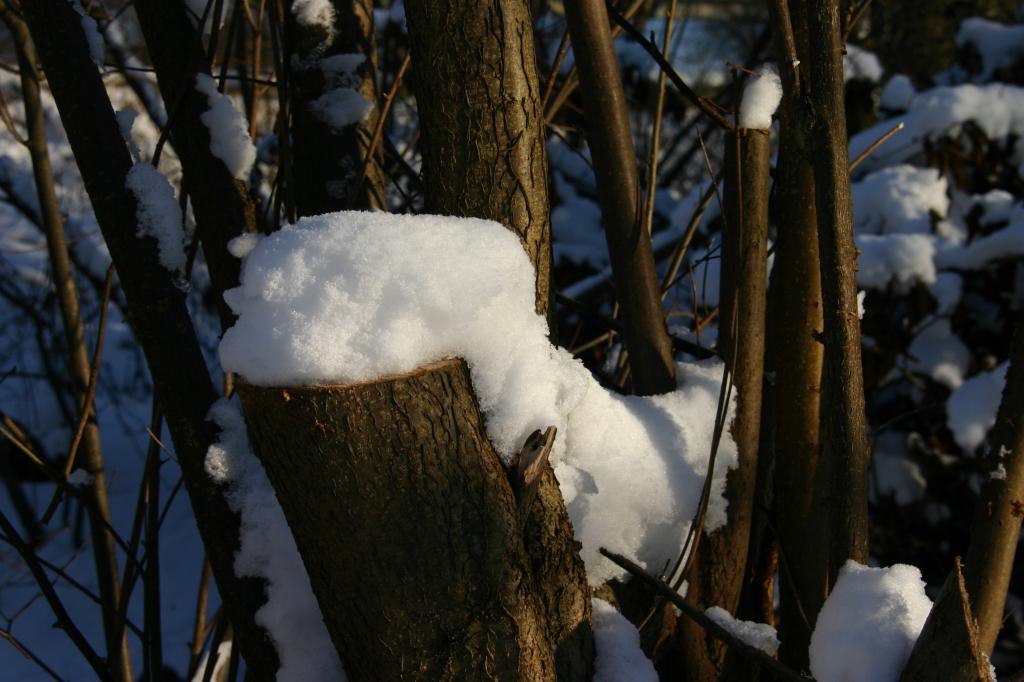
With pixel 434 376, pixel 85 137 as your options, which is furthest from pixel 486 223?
pixel 85 137

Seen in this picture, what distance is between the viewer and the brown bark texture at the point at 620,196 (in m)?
1.33

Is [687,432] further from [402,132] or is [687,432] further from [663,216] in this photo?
[402,132]

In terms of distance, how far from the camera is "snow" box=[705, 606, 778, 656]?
4.00 ft

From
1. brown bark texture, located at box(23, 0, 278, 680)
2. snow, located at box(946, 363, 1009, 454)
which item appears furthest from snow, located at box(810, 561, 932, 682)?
snow, located at box(946, 363, 1009, 454)

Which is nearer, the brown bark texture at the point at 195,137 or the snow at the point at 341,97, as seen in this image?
the brown bark texture at the point at 195,137

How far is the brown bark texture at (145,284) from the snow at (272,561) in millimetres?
20

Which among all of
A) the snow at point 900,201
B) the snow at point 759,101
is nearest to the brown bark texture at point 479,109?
the snow at point 759,101

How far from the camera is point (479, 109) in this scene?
3.82 ft

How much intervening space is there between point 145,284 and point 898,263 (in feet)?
9.59

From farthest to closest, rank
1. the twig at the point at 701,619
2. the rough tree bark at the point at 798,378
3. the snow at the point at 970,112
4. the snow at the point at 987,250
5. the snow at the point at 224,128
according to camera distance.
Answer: the snow at the point at 970,112 < the snow at the point at 987,250 < the rough tree bark at the point at 798,378 < the snow at the point at 224,128 < the twig at the point at 701,619

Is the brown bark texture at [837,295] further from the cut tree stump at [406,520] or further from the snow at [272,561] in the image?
the snow at [272,561]

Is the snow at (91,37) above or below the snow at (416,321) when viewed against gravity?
above

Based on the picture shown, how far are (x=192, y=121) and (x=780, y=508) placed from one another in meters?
1.20

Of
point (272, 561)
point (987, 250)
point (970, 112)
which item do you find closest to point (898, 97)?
point (970, 112)
